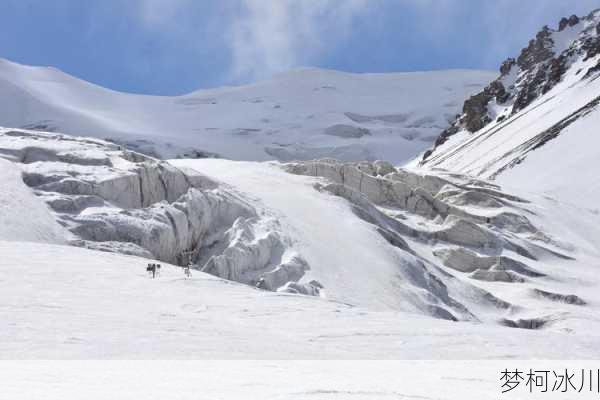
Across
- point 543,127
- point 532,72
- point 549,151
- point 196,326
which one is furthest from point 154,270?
point 532,72

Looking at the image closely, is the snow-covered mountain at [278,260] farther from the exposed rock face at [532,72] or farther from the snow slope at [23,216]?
the exposed rock face at [532,72]

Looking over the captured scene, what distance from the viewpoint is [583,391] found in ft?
31.7

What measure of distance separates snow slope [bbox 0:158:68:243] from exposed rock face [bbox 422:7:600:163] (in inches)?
3892

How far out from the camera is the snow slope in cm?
2573

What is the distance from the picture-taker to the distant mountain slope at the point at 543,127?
3290 inches

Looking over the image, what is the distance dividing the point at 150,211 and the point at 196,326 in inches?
645

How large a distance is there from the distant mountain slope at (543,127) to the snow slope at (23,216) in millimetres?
59402

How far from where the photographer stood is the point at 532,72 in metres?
147

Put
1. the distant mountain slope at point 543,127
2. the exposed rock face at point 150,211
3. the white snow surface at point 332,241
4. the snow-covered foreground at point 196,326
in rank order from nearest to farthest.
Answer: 1. the snow-covered foreground at point 196,326
2. the exposed rock face at point 150,211
3. the white snow surface at point 332,241
4. the distant mountain slope at point 543,127

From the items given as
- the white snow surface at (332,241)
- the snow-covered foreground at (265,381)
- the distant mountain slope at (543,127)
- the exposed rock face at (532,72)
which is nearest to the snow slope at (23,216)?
the white snow surface at (332,241)

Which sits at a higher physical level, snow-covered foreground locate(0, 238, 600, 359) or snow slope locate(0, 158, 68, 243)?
snow slope locate(0, 158, 68, 243)

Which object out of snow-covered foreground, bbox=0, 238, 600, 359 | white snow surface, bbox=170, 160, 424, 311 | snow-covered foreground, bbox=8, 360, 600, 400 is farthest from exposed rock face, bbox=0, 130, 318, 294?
snow-covered foreground, bbox=8, 360, 600, 400

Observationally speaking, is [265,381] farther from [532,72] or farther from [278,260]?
[532,72]

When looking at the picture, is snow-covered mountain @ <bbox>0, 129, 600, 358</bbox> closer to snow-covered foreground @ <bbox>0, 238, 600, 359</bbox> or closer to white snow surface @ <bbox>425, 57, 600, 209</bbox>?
snow-covered foreground @ <bbox>0, 238, 600, 359</bbox>
